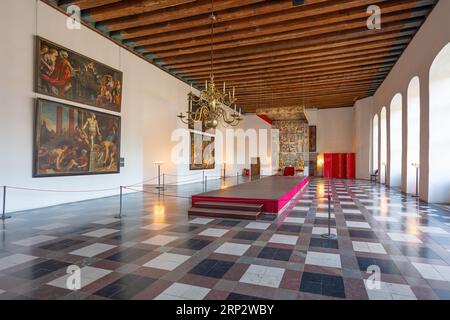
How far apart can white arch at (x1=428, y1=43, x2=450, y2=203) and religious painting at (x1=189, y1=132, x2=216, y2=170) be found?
9.35 meters

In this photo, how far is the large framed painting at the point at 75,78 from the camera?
614 centimetres

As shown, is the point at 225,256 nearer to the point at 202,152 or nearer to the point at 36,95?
the point at 36,95

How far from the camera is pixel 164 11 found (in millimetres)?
6723

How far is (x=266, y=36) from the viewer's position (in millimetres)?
7953

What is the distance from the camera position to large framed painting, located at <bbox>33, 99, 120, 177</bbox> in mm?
6123

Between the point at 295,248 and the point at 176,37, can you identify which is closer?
the point at 295,248

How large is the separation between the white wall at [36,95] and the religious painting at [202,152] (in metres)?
3.83

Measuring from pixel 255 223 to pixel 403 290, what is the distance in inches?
113

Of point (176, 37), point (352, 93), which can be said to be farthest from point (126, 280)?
point (352, 93)

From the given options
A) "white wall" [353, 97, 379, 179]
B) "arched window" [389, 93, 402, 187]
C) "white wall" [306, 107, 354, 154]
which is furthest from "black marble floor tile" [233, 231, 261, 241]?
"white wall" [306, 107, 354, 154]

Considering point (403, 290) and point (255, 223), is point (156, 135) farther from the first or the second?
point (403, 290)

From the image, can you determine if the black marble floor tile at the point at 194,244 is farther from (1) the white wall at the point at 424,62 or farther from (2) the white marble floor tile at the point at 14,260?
(1) the white wall at the point at 424,62

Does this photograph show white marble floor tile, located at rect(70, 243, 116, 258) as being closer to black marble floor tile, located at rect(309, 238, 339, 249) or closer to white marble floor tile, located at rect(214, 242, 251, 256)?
white marble floor tile, located at rect(214, 242, 251, 256)
